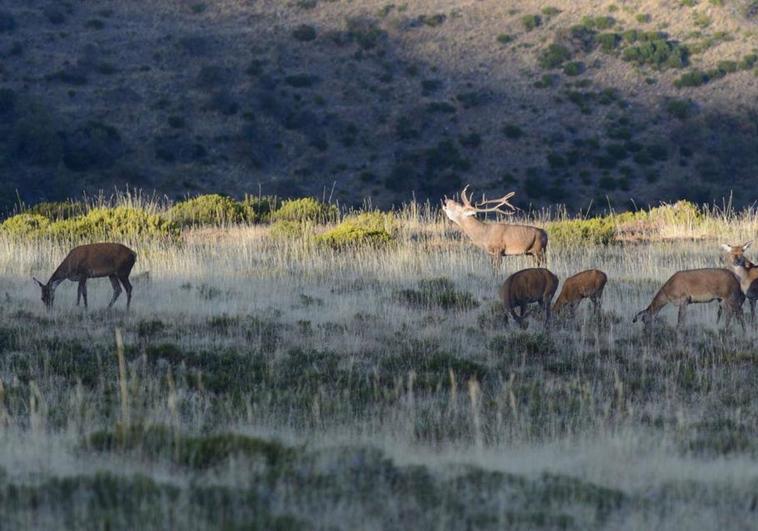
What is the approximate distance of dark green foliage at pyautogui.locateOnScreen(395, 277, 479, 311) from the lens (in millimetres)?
14211

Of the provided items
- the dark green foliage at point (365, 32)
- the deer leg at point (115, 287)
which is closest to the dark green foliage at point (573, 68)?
the dark green foliage at point (365, 32)

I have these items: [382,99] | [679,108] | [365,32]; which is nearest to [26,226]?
[382,99]

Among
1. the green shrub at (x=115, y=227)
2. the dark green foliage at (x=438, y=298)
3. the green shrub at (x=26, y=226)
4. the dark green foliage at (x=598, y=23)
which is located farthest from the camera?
the dark green foliage at (x=598, y=23)

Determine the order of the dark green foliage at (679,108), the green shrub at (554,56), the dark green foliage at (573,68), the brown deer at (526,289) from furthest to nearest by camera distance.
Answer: the green shrub at (554,56), the dark green foliage at (573,68), the dark green foliage at (679,108), the brown deer at (526,289)

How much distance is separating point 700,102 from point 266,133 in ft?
58.7

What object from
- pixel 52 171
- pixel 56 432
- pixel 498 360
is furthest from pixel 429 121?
pixel 56 432

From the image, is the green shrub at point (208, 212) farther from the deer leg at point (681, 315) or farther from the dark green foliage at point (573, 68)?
the dark green foliage at point (573, 68)

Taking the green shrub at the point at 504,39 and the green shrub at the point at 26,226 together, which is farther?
the green shrub at the point at 504,39

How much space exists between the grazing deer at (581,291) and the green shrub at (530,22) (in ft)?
153

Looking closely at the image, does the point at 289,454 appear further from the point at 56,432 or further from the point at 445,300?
the point at 445,300

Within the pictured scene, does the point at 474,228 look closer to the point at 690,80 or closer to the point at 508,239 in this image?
the point at 508,239

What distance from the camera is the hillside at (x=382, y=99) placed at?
45.1 metres

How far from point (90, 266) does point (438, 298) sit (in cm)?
402

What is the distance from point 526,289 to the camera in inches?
492
